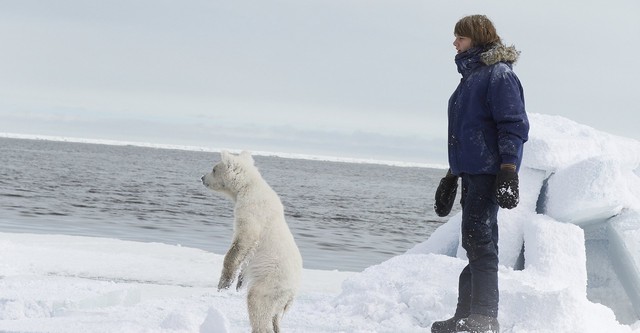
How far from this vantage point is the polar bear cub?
525 cm

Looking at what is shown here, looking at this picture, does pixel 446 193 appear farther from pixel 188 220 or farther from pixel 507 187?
pixel 188 220

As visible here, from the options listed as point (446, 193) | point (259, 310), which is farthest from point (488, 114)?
point (259, 310)

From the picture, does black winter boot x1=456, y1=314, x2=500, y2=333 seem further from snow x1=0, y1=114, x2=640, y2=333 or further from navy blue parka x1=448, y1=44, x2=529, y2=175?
navy blue parka x1=448, y1=44, x2=529, y2=175

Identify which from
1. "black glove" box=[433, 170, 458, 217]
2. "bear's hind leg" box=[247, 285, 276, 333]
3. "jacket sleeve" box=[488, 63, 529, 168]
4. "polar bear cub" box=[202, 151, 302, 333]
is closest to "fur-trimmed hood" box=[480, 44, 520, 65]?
"jacket sleeve" box=[488, 63, 529, 168]

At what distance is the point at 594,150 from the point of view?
9.14 m

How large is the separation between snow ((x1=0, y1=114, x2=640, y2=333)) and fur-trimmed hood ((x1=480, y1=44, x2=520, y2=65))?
88.8 inches

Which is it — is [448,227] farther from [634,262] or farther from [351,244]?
[351,244]

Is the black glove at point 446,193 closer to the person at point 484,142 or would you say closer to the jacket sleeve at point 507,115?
the person at point 484,142

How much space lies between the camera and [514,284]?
7.03 meters

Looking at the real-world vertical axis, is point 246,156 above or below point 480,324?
above

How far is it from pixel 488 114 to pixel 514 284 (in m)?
2.17

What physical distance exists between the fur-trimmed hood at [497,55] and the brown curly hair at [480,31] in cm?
8

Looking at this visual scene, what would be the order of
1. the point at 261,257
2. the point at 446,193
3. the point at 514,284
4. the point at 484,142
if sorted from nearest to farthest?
the point at 261,257 < the point at 484,142 < the point at 446,193 < the point at 514,284

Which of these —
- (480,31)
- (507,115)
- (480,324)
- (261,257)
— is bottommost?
(480,324)
